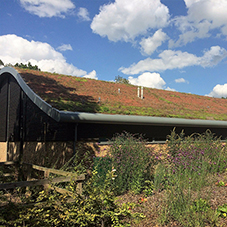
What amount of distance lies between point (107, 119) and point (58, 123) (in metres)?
1.61

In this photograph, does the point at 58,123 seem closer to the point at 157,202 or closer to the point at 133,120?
the point at 133,120

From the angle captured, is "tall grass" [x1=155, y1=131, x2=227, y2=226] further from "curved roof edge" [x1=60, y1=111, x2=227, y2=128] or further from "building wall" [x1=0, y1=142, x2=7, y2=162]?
"building wall" [x1=0, y1=142, x2=7, y2=162]

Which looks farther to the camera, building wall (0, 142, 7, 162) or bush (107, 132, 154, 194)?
building wall (0, 142, 7, 162)

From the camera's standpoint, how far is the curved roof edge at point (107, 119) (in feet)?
23.9

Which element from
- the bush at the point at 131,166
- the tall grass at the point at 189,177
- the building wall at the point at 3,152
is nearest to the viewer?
the tall grass at the point at 189,177

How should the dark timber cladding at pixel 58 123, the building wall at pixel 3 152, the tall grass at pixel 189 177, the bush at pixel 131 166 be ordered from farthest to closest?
the building wall at pixel 3 152 → the dark timber cladding at pixel 58 123 → the bush at pixel 131 166 → the tall grass at pixel 189 177

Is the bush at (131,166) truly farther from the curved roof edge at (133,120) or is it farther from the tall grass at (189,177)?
the curved roof edge at (133,120)

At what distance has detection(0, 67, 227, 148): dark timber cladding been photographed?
25.8ft

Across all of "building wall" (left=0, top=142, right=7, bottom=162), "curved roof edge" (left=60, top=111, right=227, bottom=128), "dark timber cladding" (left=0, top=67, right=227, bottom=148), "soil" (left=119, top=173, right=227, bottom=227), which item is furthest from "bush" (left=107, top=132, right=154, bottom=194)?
"building wall" (left=0, top=142, right=7, bottom=162)

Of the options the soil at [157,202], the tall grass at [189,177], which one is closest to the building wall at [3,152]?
the soil at [157,202]

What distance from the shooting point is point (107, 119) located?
793 centimetres

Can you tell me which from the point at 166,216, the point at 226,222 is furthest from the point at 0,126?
the point at 226,222

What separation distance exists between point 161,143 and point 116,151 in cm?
367

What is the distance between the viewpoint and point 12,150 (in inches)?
437
